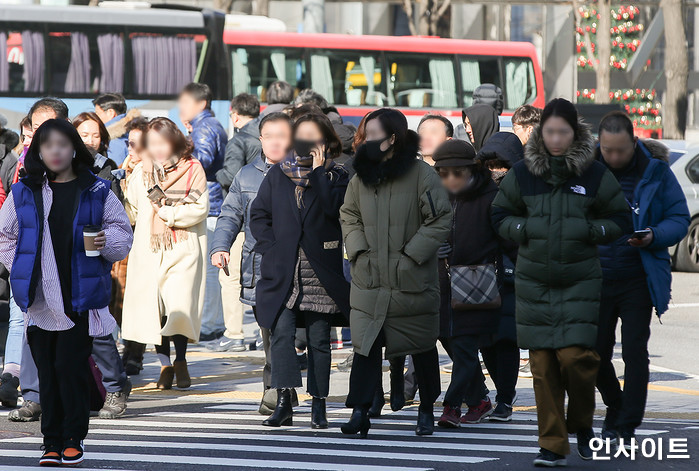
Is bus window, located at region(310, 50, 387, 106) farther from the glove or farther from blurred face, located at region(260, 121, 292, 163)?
the glove

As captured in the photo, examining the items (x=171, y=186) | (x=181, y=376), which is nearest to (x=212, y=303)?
(x=181, y=376)

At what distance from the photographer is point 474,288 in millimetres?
7473

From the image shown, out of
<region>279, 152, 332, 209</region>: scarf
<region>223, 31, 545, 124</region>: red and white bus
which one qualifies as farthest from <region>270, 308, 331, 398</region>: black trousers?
<region>223, 31, 545, 124</region>: red and white bus

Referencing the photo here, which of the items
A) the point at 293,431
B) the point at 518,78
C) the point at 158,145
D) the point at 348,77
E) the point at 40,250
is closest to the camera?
the point at 40,250

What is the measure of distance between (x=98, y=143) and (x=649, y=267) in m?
4.13

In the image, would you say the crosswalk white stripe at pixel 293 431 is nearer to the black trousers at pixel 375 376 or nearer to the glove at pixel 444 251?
the black trousers at pixel 375 376

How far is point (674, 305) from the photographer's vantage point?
574 inches

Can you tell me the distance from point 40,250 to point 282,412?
6.17 ft

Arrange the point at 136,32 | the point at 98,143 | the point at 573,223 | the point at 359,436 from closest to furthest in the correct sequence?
1. the point at 573,223
2. the point at 359,436
3. the point at 98,143
4. the point at 136,32

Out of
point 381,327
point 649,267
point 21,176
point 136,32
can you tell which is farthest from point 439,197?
point 136,32

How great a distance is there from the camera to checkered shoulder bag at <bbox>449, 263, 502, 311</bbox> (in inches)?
294

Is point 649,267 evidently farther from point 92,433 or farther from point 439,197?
point 92,433

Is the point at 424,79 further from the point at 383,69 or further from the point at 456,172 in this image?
the point at 456,172

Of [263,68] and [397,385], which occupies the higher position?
[263,68]
